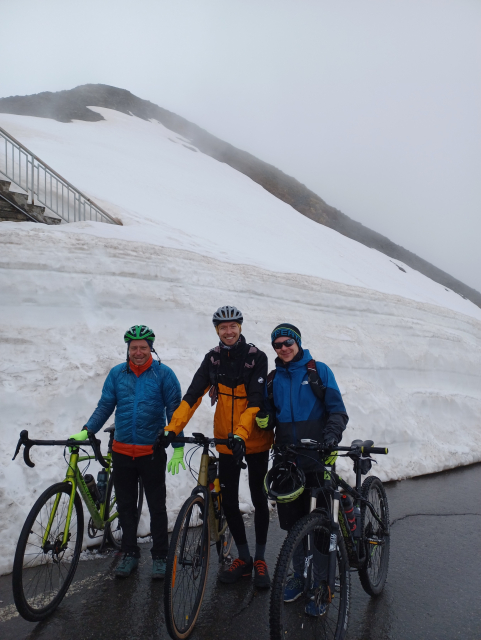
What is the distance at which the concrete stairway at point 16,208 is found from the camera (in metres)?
8.20

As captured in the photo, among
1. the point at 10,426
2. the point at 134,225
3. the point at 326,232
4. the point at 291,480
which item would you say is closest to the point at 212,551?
the point at 291,480

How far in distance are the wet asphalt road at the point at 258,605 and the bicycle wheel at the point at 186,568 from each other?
158 millimetres

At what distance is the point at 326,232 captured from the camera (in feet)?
71.3

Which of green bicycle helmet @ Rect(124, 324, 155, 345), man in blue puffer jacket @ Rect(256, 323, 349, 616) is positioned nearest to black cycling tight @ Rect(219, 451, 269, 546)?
man in blue puffer jacket @ Rect(256, 323, 349, 616)

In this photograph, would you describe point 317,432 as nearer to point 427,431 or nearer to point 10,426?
point 10,426

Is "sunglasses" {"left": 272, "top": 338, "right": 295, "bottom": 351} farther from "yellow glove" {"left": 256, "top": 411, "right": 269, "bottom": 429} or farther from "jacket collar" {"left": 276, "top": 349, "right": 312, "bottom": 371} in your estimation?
"yellow glove" {"left": 256, "top": 411, "right": 269, "bottom": 429}

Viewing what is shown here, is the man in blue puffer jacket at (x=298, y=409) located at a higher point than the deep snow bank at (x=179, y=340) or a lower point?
higher

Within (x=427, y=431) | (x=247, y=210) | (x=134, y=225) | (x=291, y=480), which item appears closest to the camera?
(x=291, y=480)

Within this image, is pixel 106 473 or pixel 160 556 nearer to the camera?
pixel 160 556

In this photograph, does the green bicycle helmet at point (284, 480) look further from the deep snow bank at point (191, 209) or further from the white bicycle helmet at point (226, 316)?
the deep snow bank at point (191, 209)

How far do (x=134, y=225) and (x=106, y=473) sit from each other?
7.20 meters

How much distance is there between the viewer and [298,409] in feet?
11.9

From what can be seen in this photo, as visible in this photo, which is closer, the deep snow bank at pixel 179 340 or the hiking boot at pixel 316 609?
the hiking boot at pixel 316 609

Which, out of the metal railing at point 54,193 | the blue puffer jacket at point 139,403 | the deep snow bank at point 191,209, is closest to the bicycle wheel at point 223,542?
the blue puffer jacket at point 139,403
